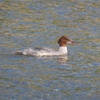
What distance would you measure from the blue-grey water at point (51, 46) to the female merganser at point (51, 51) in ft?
0.52

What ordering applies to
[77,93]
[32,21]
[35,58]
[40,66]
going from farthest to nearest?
1. [32,21]
2. [35,58]
3. [40,66]
4. [77,93]

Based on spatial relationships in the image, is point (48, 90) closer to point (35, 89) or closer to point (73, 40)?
point (35, 89)

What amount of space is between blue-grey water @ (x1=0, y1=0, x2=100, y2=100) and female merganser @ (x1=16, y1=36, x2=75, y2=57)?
0.16m

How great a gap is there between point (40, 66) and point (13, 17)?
661cm

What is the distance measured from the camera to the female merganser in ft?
55.6

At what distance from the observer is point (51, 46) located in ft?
60.6

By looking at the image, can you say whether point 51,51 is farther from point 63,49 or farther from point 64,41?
point 64,41

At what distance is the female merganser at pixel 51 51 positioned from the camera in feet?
55.6

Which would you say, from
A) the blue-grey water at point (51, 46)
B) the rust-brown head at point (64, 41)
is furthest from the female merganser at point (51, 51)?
the blue-grey water at point (51, 46)

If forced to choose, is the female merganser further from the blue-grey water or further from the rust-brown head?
the blue-grey water

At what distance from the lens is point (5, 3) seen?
2478 cm

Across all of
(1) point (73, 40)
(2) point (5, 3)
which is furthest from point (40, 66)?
(2) point (5, 3)

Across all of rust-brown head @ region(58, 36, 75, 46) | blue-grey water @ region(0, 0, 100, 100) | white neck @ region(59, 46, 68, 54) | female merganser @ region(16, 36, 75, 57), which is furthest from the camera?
rust-brown head @ region(58, 36, 75, 46)

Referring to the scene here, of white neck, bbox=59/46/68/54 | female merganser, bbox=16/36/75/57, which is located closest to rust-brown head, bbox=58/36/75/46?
→ female merganser, bbox=16/36/75/57
